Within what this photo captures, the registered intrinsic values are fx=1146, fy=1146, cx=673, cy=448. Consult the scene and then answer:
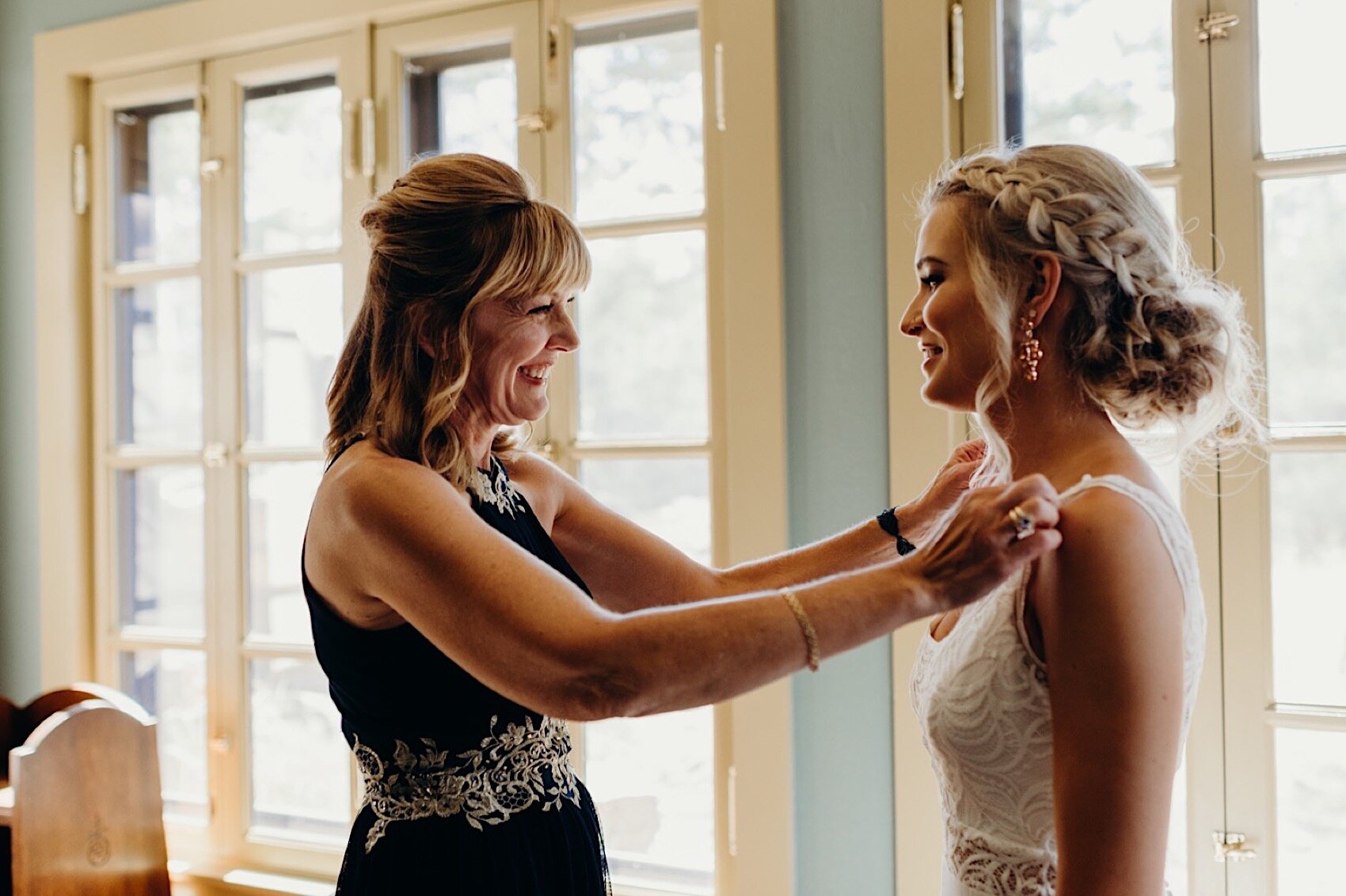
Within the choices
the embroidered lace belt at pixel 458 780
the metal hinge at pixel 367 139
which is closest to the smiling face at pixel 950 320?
the embroidered lace belt at pixel 458 780

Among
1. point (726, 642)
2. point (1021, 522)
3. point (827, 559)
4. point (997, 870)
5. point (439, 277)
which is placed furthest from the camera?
point (827, 559)

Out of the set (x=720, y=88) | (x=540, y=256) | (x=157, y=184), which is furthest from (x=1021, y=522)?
(x=157, y=184)

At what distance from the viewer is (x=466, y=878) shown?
1.44m

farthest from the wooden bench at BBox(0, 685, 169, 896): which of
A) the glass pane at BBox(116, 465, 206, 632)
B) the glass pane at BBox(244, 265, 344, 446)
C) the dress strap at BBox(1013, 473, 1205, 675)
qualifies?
the dress strap at BBox(1013, 473, 1205, 675)

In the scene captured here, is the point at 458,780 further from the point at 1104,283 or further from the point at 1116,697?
the point at 1104,283

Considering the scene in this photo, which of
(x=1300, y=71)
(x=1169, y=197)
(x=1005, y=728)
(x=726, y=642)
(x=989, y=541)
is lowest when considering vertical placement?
(x=1005, y=728)

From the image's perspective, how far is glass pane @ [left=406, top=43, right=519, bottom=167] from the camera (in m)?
2.45

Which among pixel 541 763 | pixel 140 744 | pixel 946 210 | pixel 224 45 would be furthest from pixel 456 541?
pixel 224 45

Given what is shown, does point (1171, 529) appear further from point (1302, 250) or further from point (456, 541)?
point (1302, 250)

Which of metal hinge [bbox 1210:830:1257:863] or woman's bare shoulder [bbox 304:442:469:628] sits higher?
woman's bare shoulder [bbox 304:442:469:628]

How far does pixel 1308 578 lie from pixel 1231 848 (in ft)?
1.45

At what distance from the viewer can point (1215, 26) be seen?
1815 millimetres

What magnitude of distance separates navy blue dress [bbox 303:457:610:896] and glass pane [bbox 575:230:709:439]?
81 cm

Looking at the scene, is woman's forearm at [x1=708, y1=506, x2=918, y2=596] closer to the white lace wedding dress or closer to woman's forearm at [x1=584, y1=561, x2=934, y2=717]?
the white lace wedding dress
